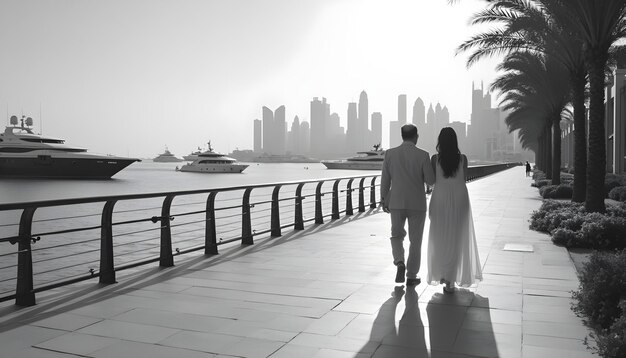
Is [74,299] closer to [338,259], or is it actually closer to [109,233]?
[109,233]

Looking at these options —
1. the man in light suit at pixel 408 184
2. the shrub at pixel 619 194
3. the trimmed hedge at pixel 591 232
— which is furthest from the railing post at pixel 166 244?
the shrub at pixel 619 194

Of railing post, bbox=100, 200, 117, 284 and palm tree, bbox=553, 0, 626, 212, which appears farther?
palm tree, bbox=553, 0, 626, 212

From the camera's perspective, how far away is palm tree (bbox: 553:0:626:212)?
12.1 m

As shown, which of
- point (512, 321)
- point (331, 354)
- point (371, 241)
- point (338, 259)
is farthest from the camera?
point (371, 241)

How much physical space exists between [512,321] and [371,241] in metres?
5.52

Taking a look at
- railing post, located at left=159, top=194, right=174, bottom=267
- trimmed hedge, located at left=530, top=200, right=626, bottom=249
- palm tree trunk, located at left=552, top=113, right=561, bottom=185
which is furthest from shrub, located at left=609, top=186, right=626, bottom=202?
railing post, located at left=159, top=194, right=174, bottom=267

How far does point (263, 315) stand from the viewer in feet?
17.3

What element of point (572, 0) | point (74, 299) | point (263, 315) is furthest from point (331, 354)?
point (572, 0)

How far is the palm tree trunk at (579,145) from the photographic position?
17.1m

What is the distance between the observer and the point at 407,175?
6.30m

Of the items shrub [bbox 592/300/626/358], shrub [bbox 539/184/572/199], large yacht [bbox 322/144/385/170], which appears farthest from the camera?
large yacht [bbox 322/144/385/170]

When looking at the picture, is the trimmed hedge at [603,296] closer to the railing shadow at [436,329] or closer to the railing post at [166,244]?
the railing shadow at [436,329]

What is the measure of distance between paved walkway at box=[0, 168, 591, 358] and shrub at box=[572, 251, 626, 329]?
0.19m

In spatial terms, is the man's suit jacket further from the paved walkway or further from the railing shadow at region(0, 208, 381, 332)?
the railing shadow at region(0, 208, 381, 332)
